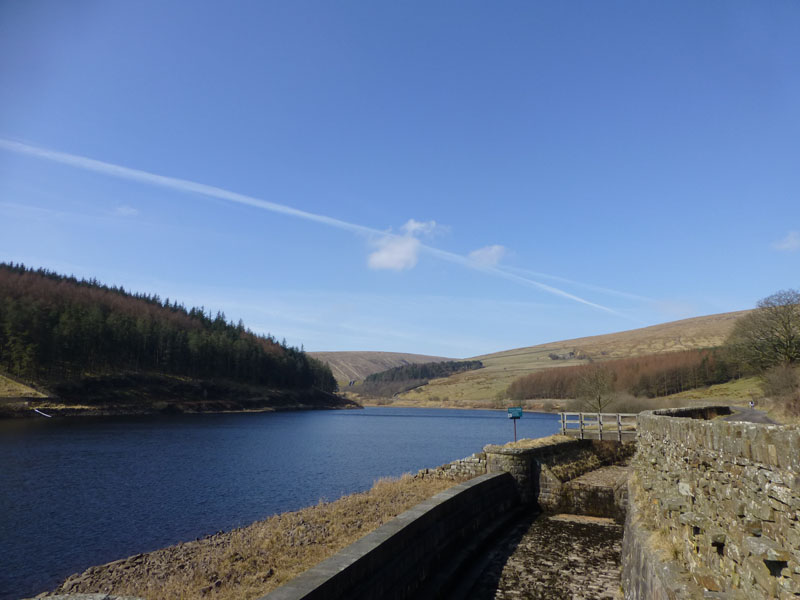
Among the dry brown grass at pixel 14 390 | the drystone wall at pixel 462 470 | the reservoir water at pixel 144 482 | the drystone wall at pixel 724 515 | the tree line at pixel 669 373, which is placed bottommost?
the reservoir water at pixel 144 482

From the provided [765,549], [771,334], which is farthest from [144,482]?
[771,334]

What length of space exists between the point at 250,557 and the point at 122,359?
11046 centimetres

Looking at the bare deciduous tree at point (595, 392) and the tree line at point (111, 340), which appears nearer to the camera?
the bare deciduous tree at point (595, 392)

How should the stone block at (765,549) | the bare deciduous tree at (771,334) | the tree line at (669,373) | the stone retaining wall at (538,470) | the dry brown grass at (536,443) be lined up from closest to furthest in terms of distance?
1. the stone block at (765,549)
2. the stone retaining wall at (538,470)
3. the dry brown grass at (536,443)
4. the bare deciduous tree at (771,334)
5. the tree line at (669,373)

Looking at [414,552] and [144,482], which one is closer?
[414,552]

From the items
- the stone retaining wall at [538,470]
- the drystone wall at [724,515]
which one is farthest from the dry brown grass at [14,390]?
the drystone wall at [724,515]

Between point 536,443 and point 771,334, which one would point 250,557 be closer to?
point 536,443

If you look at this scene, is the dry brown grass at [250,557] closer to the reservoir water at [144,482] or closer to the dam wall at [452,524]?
the dam wall at [452,524]

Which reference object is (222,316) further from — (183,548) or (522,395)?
(183,548)

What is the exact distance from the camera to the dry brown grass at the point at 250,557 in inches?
400

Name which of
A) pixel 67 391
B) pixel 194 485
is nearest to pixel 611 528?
pixel 194 485

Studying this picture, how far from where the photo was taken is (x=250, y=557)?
39.0ft

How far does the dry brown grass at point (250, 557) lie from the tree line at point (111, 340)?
87045mm

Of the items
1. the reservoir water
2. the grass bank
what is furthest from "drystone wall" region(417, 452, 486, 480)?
the grass bank
